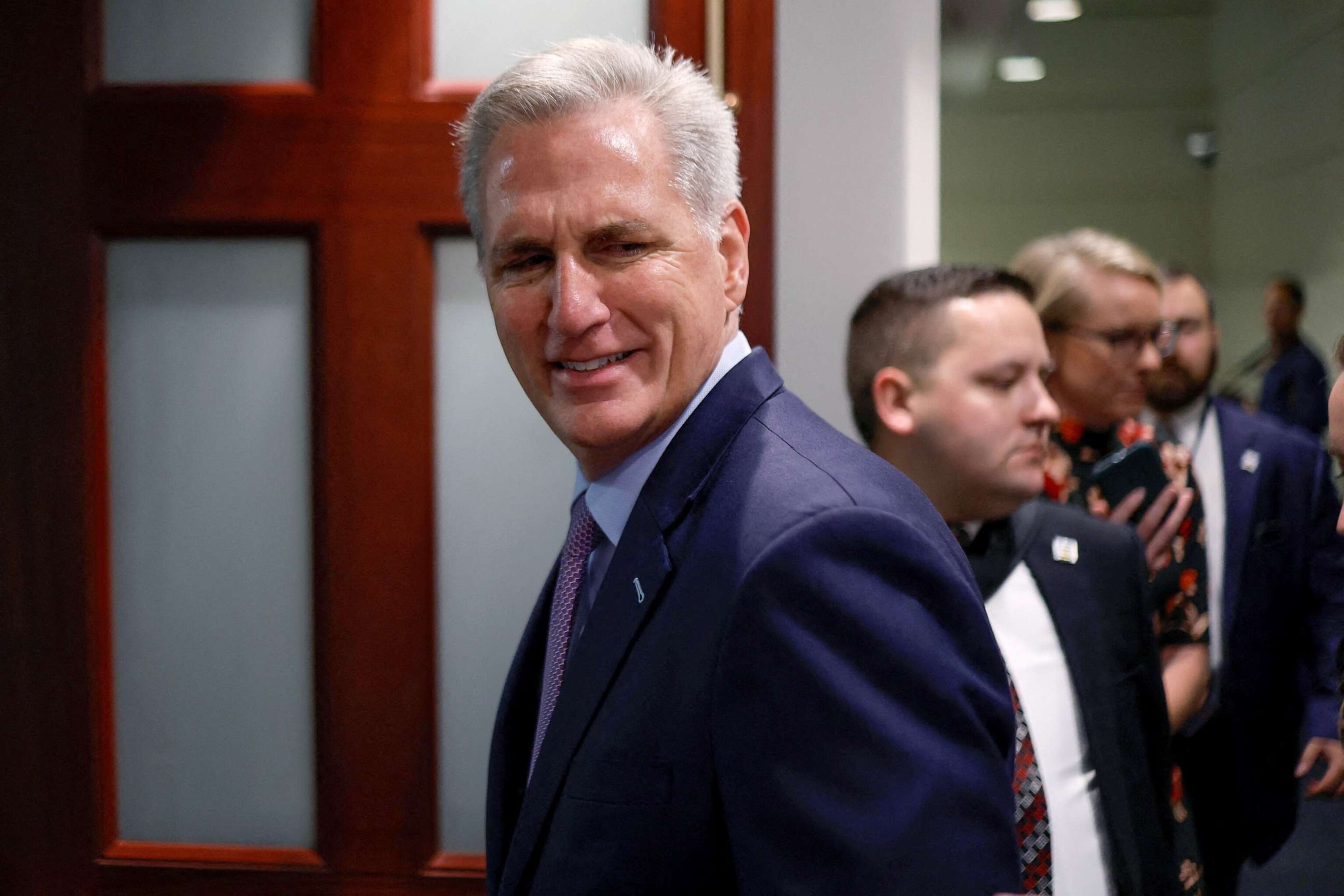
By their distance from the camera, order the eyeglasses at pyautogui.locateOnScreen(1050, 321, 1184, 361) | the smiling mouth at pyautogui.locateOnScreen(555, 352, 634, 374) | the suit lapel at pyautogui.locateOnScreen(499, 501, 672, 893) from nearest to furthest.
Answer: the suit lapel at pyautogui.locateOnScreen(499, 501, 672, 893)
the smiling mouth at pyautogui.locateOnScreen(555, 352, 634, 374)
the eyeglasses at pyautogui.locateOnScreen(1050, 321, 1184, 361)

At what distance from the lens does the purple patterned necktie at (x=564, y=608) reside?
1152 mm

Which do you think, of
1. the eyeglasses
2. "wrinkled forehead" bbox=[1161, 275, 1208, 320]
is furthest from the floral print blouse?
"wrinkled forehead" bbox=[1161, 275, 1208, 320]

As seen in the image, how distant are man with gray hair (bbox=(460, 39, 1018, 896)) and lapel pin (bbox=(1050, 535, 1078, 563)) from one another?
65 centimetres

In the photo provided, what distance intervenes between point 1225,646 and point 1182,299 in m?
0.92

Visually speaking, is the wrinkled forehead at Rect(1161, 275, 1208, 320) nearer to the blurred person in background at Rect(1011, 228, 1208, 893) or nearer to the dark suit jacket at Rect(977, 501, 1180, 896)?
the blurred person in background at Rect(1011, 228, 1208, 893)

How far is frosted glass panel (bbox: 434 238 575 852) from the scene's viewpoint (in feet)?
6.63

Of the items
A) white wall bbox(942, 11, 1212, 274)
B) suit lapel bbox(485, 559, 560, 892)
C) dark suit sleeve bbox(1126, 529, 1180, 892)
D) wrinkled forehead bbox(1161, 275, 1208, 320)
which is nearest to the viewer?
suit lapel bbox(485, 559, 560, 892)

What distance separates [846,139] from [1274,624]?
4.74 ft

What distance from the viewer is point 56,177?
1977 millimetres

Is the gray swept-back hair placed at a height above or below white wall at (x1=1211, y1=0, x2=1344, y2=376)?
below

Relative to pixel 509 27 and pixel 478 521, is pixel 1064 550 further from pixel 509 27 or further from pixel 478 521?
pixel 509 27

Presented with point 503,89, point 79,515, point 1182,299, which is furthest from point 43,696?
point 1182,299

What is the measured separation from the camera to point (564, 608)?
1193 mm

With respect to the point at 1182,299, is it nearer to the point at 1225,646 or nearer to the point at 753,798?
the point at 1225,646
